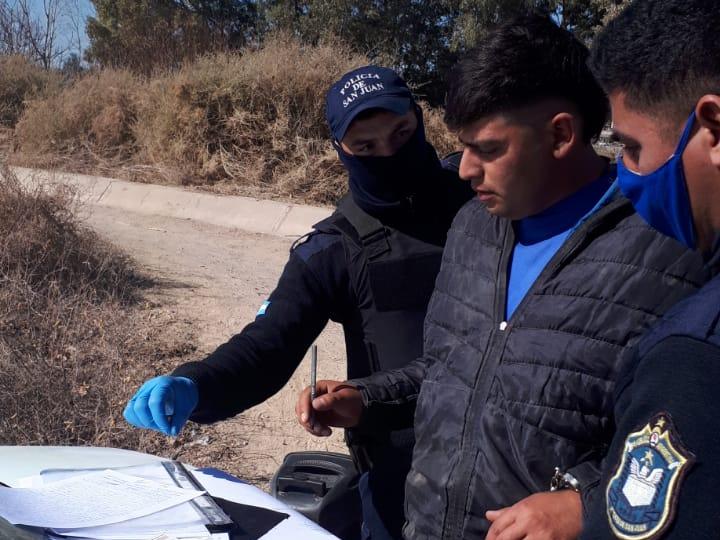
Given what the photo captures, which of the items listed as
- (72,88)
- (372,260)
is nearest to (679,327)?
(372,260)

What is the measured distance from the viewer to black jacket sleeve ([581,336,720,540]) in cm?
90

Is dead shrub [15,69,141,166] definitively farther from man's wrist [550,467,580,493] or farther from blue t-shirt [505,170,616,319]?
man's wrist [550,467,580,493]

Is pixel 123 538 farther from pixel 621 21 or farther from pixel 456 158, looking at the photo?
pixel 456 158

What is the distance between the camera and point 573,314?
56.4 inches

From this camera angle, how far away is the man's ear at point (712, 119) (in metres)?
1.03

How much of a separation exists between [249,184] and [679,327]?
1094cm

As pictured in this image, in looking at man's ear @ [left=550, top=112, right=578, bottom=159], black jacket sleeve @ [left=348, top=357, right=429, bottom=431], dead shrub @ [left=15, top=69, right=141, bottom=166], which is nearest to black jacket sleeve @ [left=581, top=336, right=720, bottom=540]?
man's ear @ [left=550, top=112, right=578, bottom=159]

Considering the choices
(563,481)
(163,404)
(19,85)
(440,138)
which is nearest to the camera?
(563,481)

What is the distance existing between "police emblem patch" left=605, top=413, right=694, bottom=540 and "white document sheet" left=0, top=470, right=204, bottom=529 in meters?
1.04

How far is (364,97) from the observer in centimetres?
231

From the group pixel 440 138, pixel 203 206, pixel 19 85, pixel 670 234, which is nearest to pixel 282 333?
pixel 670 234

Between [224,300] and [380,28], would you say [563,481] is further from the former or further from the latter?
[380,28]

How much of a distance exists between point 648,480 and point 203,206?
32.7 ft

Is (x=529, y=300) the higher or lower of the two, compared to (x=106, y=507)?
higher
